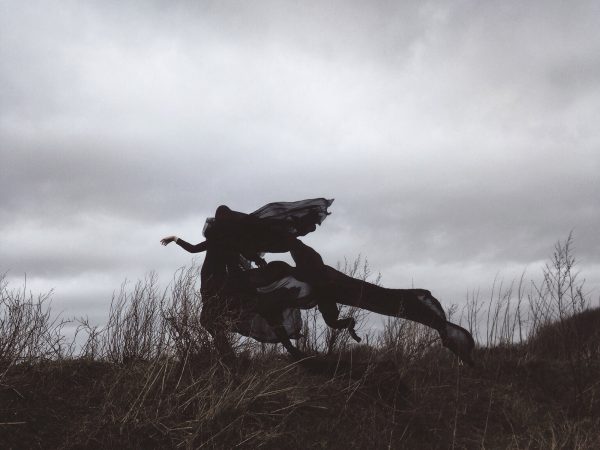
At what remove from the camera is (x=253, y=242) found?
19.1ft

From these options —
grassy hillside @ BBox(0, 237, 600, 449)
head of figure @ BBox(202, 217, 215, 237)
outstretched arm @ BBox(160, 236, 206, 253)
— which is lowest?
grassy hillside @ BBox(0, 237, 600, 449)

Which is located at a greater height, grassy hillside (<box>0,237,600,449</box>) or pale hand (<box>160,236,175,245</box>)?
pale hand (<box>160,236,175,245</box>)

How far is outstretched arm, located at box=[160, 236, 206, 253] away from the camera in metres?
5.57

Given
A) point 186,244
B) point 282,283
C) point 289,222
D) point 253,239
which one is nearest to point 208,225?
point 186,244

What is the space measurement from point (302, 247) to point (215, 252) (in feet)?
2.95

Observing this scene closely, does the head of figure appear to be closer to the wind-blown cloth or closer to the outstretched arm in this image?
the outstretched arm

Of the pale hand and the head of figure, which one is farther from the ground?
the head of figure

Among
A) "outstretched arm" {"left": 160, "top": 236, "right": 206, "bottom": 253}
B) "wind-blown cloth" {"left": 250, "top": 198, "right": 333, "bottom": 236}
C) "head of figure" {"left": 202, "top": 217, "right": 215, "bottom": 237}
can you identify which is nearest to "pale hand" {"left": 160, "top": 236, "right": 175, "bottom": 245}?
"outstretched arm" {"left": 160, "top": 236, "right": 206, "bottom": 253}

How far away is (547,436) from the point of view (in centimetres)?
540

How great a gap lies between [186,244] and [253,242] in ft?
2.23

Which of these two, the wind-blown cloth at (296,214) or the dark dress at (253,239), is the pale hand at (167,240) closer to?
the dark dress at (253,239)

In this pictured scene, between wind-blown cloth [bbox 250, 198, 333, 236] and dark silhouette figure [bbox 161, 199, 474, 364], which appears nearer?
dark silhouette figure [bbox 161, 199, 474, 364]

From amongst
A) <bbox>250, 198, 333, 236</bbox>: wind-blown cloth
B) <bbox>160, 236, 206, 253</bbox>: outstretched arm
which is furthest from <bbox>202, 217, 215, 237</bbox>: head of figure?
<bbox>250, 198, 333, 236</bbox>: wind-blown cloth

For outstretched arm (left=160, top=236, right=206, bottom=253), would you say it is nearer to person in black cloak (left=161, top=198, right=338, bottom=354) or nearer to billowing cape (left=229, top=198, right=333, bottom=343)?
person in black cloak (left=161, top=198, right=338, bottom=354)
